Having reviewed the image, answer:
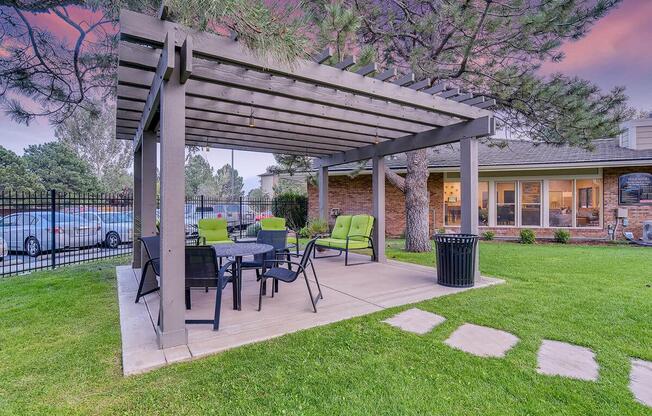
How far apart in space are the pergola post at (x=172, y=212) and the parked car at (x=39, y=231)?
24.7ft

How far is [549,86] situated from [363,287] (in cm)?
573

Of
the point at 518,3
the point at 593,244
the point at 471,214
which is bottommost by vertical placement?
the point at 593,244

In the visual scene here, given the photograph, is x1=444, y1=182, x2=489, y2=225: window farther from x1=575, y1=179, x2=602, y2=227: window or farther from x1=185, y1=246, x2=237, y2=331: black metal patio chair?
x1=185, y1=246, x2=237, y2=331: black metal patio chair

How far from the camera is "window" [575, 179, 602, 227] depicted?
11.2 m

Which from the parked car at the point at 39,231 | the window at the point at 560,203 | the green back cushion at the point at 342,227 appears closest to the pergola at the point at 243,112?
the green back cushion at the point at 342,227

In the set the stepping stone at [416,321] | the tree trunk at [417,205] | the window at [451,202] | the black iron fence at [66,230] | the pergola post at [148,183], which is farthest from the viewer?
the window at [451,202]

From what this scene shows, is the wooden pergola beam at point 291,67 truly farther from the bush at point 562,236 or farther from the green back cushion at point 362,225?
the bush at point 562,236

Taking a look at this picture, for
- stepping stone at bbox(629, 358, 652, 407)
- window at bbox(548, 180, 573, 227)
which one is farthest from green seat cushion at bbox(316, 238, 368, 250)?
window at bbox(548, 180, 573, 227)

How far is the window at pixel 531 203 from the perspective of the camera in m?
11.8

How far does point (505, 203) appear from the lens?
12250 millimetres

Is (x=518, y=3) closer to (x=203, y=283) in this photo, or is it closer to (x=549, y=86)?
(x=549, y=86)

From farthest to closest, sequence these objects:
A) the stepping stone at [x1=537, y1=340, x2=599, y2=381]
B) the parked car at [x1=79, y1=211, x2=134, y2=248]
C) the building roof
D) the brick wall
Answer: the brick wall → the building roof → the parked car at [x1=79, y1=211, x2=134, y2=248] → the stepping stone at [x1=537, y1=340, x2=599, y2=381]

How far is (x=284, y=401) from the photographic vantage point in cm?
212

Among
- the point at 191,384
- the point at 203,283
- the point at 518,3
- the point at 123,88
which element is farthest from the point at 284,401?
the point at 518,3
